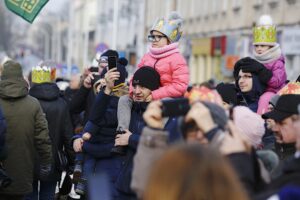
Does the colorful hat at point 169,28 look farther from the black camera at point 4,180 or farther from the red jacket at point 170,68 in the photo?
the black camera at point 4,180

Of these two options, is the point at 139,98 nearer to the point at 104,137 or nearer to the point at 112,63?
the point at 112,63

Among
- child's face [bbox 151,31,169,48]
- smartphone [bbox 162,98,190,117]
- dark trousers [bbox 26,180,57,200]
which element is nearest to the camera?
smartphone [bbox 162,98,190,117]

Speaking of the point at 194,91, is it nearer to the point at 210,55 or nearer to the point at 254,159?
the point at 254,159

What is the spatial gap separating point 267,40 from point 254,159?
4.02 meters

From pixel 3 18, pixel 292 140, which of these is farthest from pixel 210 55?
pixel 3 18

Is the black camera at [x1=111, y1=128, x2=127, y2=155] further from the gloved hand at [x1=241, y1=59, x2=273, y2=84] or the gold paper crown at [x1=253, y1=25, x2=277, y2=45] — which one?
the gold paper crown at [x1=253, y1=25, x2=277, y2=45]

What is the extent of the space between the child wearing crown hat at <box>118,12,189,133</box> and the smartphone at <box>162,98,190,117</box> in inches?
92.8

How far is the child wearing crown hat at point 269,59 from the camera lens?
717 centimetres

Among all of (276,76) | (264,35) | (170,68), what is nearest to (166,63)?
(170,68)

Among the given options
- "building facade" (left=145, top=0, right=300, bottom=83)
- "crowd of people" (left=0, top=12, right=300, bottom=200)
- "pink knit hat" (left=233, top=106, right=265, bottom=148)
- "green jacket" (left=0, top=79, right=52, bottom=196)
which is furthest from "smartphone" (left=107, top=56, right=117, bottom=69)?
"building facade" (left=145, top=0, right=300, bottom=83)

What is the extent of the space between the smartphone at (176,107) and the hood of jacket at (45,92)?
493 centimetres

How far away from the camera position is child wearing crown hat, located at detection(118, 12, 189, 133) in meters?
6.61

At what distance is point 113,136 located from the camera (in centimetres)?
730

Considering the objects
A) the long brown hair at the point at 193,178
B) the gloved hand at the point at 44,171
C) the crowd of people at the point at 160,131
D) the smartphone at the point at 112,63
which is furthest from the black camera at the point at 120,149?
the long brown hair at the point at 193,178
